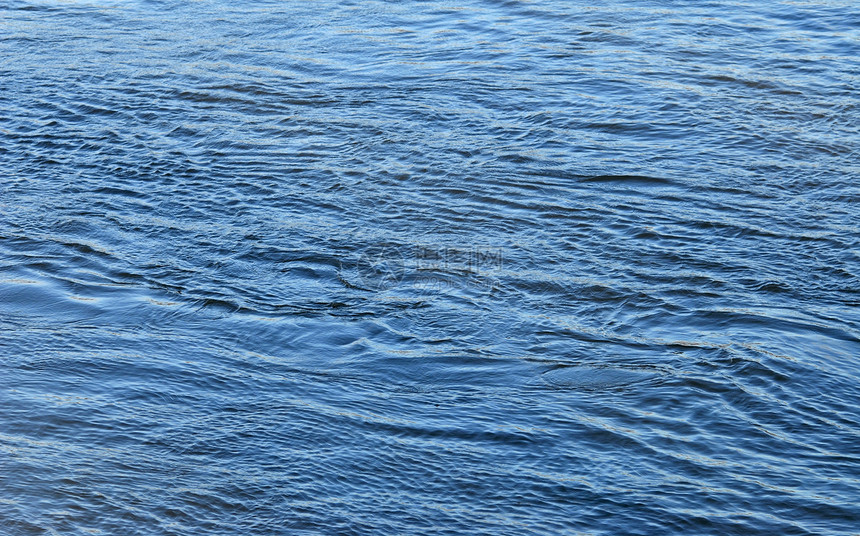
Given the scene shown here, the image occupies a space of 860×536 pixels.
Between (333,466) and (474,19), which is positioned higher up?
(474,19)

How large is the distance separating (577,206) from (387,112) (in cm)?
258

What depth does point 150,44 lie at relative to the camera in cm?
1184

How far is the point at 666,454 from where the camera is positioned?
15.6ft

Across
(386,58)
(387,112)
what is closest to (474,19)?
(386,58)

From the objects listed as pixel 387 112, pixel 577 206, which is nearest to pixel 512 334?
pixel 577 206

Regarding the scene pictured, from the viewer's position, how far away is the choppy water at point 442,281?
4551 mm

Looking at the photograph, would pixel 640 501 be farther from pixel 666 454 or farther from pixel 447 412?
pixel 447 412

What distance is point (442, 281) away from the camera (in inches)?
255

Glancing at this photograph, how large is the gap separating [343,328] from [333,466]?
4.46ft

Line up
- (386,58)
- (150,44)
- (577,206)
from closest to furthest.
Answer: (577,206)
(386,58)
(150,44)

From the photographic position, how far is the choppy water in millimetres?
4551

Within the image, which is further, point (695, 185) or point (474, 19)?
point (474, 19)

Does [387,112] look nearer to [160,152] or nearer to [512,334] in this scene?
[160,152]

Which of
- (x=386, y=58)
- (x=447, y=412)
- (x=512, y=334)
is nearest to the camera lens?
(x=447, y=412)
